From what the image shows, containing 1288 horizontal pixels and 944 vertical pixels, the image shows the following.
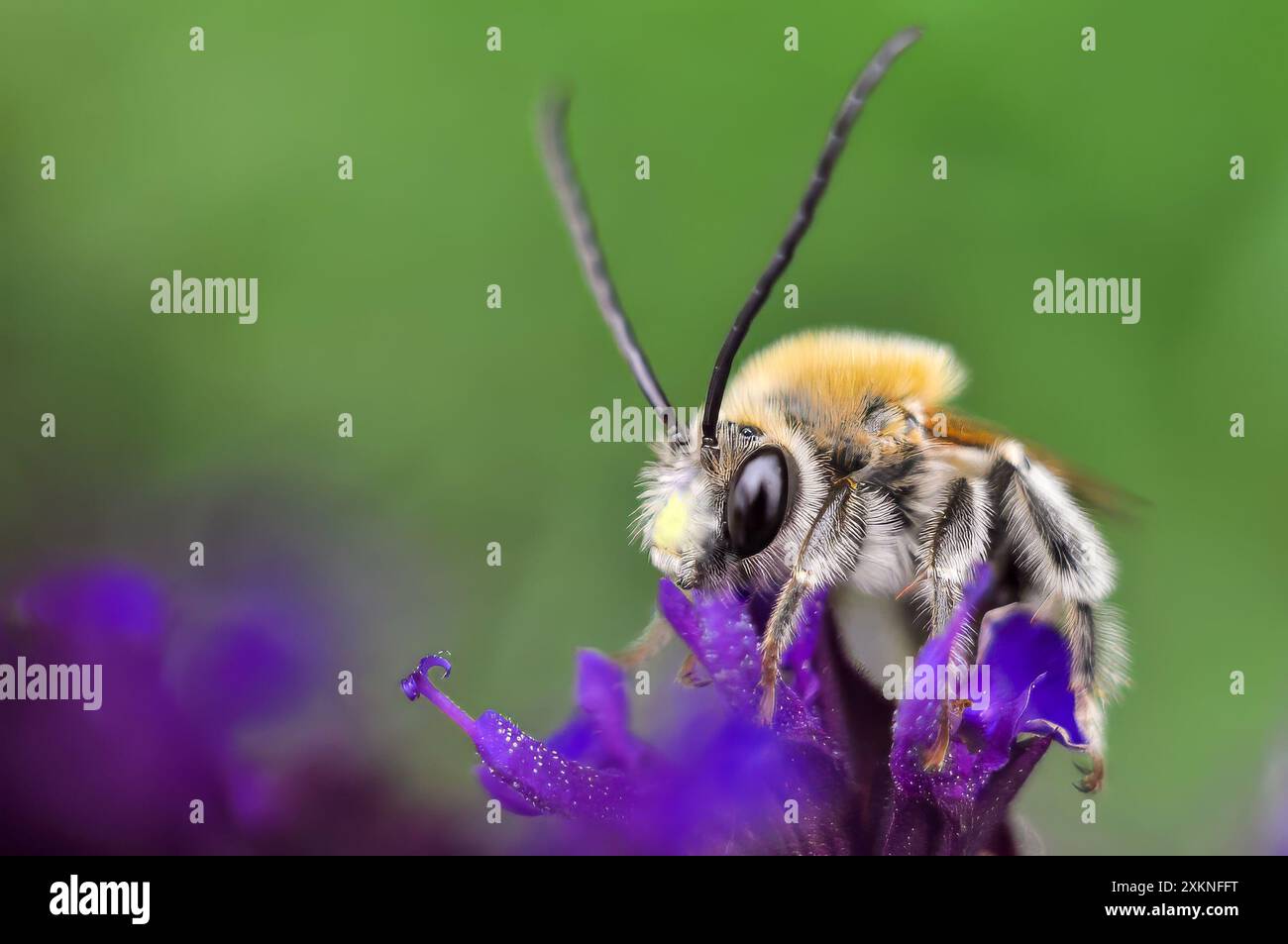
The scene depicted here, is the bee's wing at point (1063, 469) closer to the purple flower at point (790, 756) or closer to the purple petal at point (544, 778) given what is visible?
the purple flower at point (790, 756)

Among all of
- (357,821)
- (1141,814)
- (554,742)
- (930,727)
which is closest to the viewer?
(930,727)

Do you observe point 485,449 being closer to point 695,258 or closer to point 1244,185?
point 695,258

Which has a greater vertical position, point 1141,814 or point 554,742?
point 554,742

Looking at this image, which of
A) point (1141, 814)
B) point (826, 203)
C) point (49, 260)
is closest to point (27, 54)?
point (49, 260)

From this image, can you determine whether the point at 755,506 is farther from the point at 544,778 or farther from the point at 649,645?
the point at 544,778

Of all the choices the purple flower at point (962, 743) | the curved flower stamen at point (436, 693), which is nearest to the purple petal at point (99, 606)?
the curved flower stamen at point (436, 693)
